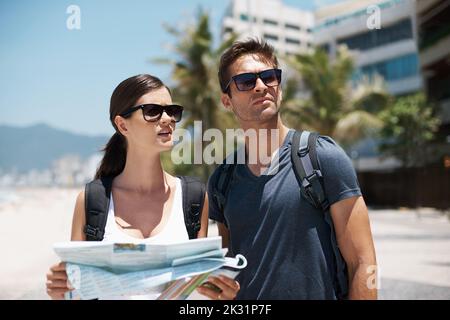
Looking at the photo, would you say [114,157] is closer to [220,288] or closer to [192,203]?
[192,203]

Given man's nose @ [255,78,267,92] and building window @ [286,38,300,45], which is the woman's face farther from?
building window @ [286,38,300,45]

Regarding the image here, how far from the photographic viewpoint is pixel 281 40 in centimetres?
9269

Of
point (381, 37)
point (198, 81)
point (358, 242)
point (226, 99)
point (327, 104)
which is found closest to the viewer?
point (358, 242)

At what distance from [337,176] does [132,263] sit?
0.84m

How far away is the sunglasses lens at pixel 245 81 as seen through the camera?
2184 millimetres

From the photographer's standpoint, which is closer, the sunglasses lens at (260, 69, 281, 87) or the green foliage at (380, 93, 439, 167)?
the sunglasses lens at (260, 69, 281, 87)

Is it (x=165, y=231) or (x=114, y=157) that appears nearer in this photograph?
(x=165, y=231)

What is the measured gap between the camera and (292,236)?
2006 mm

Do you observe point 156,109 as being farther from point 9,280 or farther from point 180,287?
point 9,280

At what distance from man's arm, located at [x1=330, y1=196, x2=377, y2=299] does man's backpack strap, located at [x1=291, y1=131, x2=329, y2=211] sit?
0.24 ft

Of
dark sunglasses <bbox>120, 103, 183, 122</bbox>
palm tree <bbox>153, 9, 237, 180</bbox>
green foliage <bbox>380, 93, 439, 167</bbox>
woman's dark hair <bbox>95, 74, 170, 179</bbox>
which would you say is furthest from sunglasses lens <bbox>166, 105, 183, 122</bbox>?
green foliage <bbox>380, 93, 439, 167</bbox>

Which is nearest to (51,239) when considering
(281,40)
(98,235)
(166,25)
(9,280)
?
(9,280)

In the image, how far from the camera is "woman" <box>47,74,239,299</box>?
205 cm

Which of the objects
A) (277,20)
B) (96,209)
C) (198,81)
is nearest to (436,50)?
(198,81)
